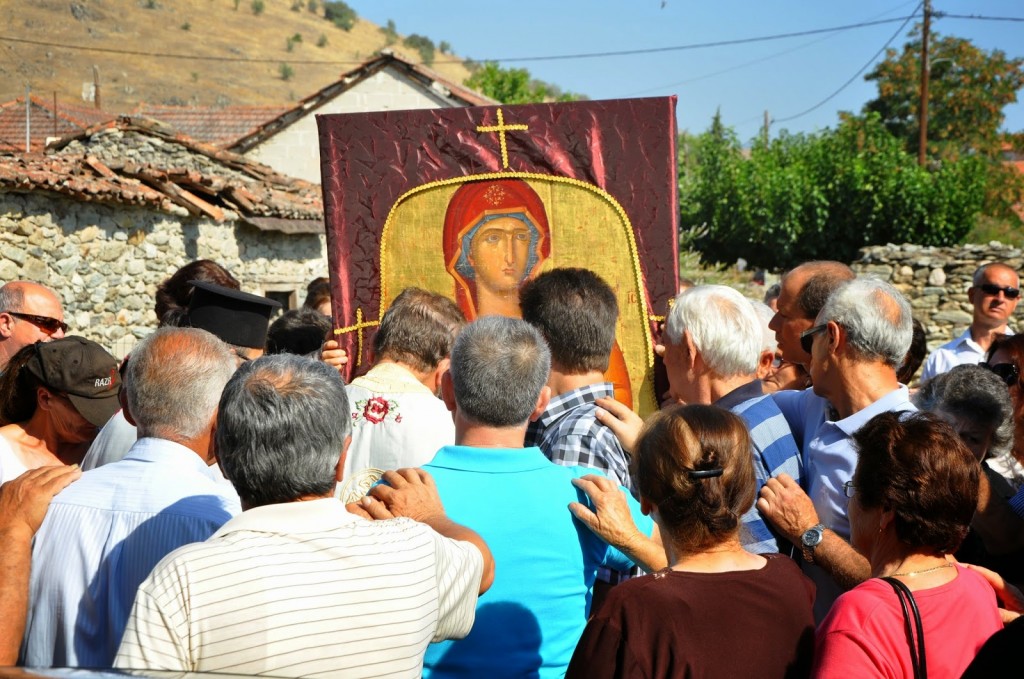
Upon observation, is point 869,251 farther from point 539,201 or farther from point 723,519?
point 723,519

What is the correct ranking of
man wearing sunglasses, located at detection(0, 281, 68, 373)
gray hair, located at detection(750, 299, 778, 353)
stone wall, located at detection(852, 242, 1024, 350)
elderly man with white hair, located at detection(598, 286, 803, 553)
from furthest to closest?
stone wall, located at detection(852, 242, 1024, 350)
man wearing sunglasses, located at detection(0, 281, 68, 373)
gray hair, located at detection(750, 299, 778, 353)
elderly man with white hair, located at detection(598, 286, 803, 553)

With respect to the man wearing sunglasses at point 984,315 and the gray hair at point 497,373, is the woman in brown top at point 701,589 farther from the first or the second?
the man wearing sunglasses at point 984,315

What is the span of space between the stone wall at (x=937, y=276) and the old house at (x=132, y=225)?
929 centimetres

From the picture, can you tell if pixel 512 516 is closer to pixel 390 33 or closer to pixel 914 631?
pixel 914 631

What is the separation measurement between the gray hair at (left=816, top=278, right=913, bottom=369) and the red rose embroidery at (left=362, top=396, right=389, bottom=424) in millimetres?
1473

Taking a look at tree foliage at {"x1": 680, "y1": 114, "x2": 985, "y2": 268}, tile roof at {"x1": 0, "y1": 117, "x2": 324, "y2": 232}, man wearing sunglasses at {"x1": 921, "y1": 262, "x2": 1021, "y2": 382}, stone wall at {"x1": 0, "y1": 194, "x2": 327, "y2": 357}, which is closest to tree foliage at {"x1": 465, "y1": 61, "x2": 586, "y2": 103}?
tree foliage at {"x1": 680, "y1": 114, "x2": 985, "y2": 268}

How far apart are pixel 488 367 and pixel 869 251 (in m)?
15.9

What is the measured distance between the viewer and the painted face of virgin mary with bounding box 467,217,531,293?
12.9ft

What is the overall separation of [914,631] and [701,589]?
440mm

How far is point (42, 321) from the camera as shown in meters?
4.62

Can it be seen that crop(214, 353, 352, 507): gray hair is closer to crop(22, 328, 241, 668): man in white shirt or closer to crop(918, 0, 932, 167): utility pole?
crop(22, 328, 241, 668): man in white shirt

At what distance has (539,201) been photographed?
3918mm

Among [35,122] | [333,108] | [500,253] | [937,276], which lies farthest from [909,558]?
[35,122]

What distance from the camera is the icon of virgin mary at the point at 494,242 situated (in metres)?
3.92
